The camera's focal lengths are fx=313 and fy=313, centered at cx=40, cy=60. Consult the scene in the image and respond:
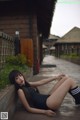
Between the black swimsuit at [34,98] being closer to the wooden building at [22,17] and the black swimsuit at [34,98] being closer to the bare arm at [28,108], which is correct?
the bare arm at [28,108]

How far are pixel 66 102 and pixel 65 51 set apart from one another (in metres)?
44.6

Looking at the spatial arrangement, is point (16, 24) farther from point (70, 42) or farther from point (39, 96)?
point (70, 42)

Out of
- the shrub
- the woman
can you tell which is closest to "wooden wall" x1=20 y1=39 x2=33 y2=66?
the shrub

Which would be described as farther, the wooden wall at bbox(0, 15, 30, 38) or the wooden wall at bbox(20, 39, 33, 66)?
the wooden wall at bbox(0, 15, 30, 38)

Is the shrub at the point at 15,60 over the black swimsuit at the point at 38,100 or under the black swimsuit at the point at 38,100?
over

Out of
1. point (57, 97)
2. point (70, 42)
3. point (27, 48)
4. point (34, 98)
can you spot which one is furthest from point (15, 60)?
point (70, 42)

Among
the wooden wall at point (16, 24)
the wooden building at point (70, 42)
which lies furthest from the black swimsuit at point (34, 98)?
the wooden building at point (70, 42)

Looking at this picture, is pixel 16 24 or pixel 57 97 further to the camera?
pixel 16 24

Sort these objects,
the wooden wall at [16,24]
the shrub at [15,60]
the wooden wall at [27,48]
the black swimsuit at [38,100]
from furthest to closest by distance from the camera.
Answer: the wooden wall at [16,24] < the wooden wall at [27,48] < the shrub at [15,60] < the black swimsuit at [38,100]

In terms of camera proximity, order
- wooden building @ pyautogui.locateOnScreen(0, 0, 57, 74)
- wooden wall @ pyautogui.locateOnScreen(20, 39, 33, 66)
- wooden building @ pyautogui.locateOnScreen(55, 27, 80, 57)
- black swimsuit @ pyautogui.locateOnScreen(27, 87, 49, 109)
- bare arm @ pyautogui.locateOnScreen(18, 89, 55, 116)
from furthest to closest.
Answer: wooden building @ pyautogui.locateOnScreen(55, 27, 80, 57) < wooden building @ pyautogui.locateOnScreen(0, 0, 57, 74) < wooden wall @ pyautogui.locateOnScreen(20, 39, 33, 66) < black swimsuit @ pyautogui.locateOnScreen(27, 87, 49, 109) < bare arm @ pyautogui.locateOnScreen(18, 89, 55, 116)

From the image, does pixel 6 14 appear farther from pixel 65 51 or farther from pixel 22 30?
pixel 65 51

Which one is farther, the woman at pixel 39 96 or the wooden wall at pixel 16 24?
the wooden wall at pixel 16 24

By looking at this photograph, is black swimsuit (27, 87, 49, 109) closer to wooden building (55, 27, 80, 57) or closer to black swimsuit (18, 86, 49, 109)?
black swimsuit (18, 86, 49, 109)

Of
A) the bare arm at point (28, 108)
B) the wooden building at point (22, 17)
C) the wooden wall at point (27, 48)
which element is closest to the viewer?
the bare arm at point (28, 108)
